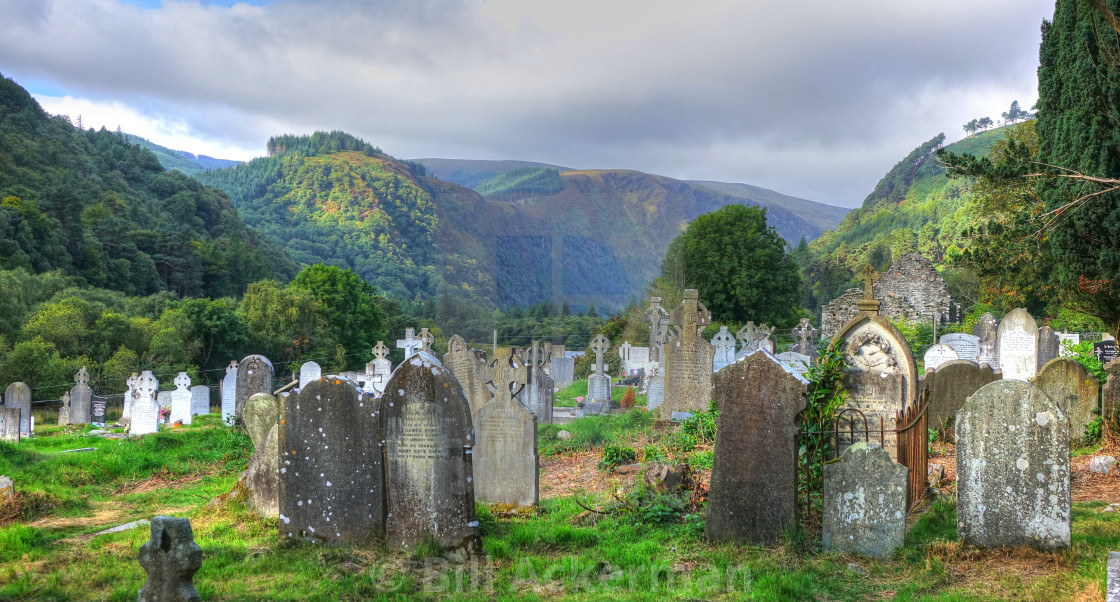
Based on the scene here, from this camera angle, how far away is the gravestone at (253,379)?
15891mm

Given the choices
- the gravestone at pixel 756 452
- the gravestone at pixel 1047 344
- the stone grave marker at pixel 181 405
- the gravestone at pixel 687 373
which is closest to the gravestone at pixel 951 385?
the gravestone at pixel 687 373

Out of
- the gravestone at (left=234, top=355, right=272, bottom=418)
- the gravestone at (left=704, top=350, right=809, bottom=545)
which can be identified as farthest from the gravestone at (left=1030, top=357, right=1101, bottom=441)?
the gravestone at (left=234, top=355, right=272, bottom=418)

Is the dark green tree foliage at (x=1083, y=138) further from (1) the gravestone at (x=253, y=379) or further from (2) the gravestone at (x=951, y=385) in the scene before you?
(1) the gravestone at (x=253, y=379)

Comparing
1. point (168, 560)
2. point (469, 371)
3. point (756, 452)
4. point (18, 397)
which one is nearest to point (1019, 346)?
point (469, 371)

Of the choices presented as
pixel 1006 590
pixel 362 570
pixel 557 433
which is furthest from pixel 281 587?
pixel 557 433

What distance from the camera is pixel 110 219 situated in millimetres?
50688

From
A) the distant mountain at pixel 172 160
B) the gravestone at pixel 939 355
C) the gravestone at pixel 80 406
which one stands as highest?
the distant mountain at pixel 172 160

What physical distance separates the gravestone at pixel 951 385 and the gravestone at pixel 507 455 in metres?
7.01

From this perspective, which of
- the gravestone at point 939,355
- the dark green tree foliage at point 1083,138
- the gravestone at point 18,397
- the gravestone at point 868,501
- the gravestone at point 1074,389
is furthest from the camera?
the gravestone at point 18,397

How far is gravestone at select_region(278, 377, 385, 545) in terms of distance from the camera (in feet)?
21.0

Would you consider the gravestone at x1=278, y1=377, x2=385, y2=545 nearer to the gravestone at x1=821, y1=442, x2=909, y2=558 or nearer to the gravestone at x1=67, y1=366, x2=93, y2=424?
the gravestone at x1=821, y1=442, x2=909, y2=558

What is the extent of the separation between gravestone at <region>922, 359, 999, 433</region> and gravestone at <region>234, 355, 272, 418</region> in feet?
43.4

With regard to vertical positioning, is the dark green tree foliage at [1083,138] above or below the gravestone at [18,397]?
above

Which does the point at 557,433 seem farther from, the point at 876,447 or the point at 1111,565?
the point at 1111,565
